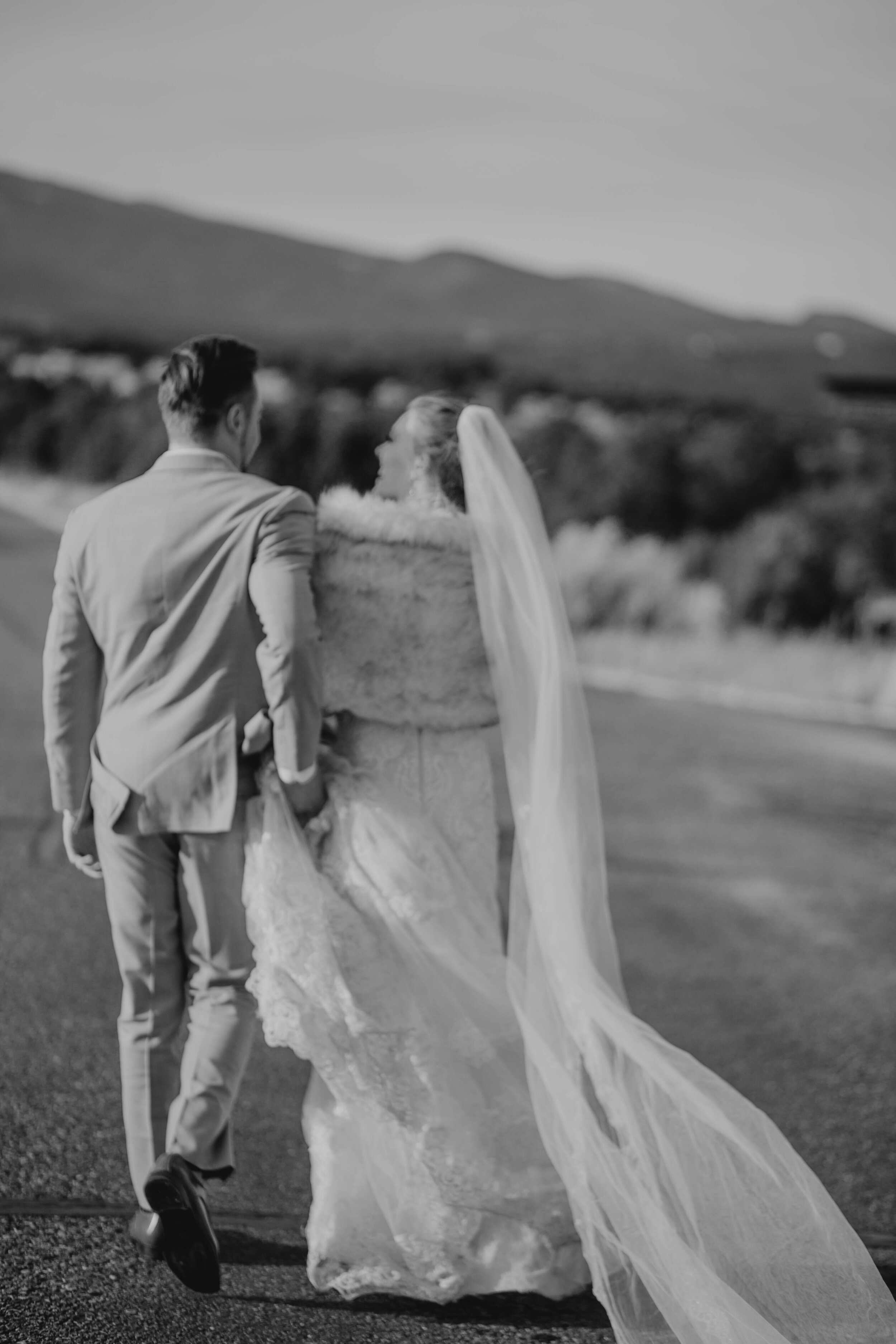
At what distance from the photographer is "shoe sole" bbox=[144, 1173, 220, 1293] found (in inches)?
106

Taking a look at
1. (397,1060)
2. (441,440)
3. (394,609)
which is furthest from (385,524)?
(397,1060)

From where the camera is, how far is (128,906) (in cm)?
292

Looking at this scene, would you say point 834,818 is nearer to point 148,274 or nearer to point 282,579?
point 282,579

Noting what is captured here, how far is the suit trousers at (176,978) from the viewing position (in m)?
2.85

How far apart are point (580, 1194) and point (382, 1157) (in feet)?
1.33

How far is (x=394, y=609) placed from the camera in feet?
9.68

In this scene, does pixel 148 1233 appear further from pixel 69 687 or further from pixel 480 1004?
pixel 69 687

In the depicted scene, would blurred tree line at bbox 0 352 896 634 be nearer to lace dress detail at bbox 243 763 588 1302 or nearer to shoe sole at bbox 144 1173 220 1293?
lace dress detail at bbox 243 763 588 1302

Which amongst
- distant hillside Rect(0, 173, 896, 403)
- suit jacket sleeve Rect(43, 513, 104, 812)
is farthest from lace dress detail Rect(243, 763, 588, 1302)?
distant hillside Rect(0, 173, 896, 403)

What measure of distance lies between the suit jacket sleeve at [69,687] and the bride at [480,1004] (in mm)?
398

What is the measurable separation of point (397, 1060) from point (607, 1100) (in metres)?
0.44

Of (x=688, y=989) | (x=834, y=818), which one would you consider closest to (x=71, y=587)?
(x=688, y=989)

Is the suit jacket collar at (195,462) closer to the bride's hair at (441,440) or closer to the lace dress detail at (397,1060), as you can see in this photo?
the bride's hair at (441,440)

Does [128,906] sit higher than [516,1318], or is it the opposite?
[128,906]
